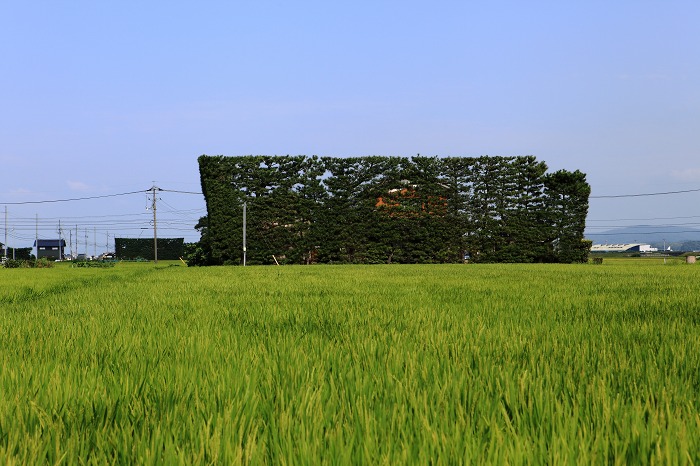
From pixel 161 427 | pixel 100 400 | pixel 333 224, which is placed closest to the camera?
pixel 161 427

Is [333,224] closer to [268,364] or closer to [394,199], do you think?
[394,199]

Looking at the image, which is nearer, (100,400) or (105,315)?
(100,400)

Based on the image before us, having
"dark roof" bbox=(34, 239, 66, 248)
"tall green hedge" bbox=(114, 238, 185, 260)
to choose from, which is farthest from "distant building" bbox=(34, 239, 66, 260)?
"tall green hedge" bbox=(114, 238, 185, 260)

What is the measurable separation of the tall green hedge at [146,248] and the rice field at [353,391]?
166 ft

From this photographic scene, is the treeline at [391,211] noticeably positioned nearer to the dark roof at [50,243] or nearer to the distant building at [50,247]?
the distant building at [50,247]

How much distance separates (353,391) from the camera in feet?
6.91

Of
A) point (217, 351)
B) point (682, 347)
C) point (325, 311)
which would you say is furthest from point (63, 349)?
point (682, 347)

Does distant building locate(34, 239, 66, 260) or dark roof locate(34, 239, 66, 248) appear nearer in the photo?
distant building locate(34, 239, 66, 260)

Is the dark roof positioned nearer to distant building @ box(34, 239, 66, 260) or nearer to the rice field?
distant building @ box(34, 239, 66, 260)

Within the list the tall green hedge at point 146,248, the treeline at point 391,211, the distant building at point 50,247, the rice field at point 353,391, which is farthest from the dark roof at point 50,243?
the rice field at point 353,391

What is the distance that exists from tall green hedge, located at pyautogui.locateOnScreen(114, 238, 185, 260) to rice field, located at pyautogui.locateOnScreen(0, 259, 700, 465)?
50.7m

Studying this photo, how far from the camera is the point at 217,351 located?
9.86ft

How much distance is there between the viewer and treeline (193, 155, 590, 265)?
1062 inches

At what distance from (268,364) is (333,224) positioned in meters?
24.3
